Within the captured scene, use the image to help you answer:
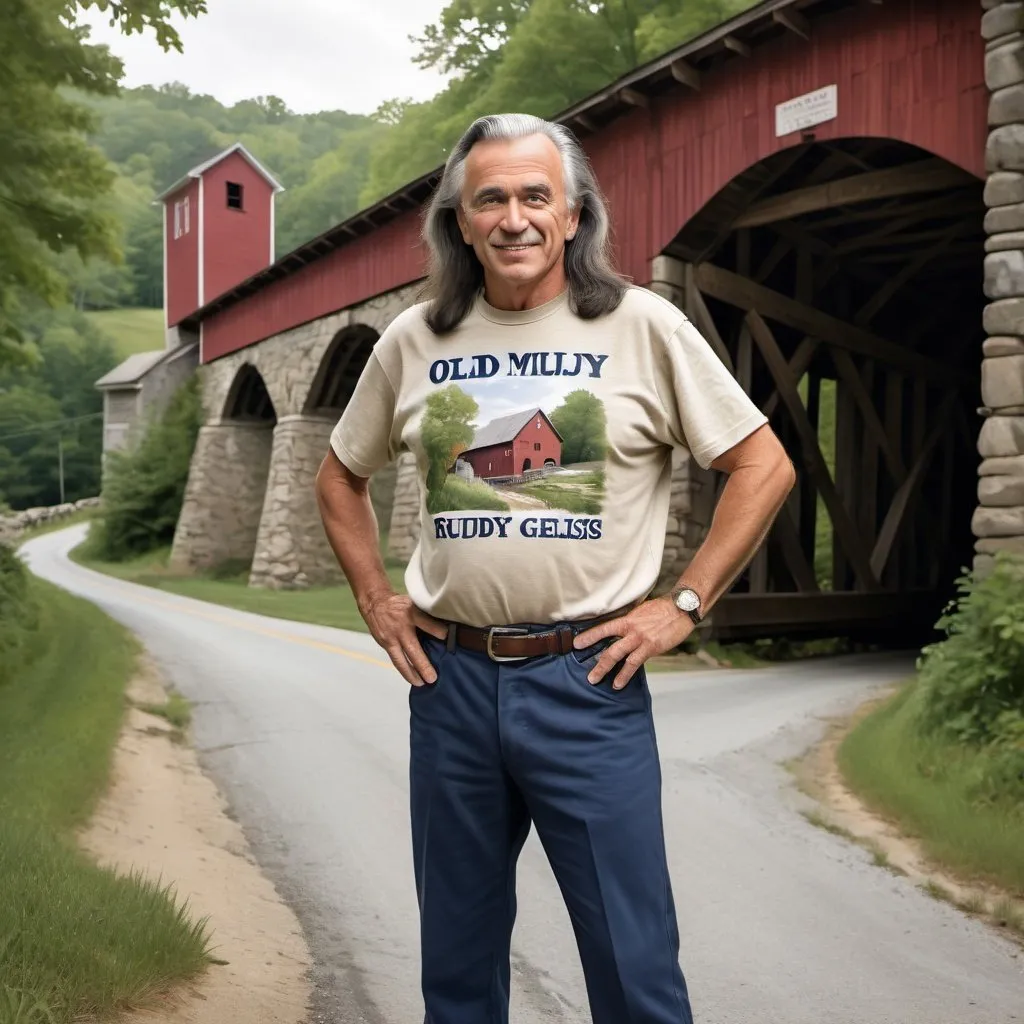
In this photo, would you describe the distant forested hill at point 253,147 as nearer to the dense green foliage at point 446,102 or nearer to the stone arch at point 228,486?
the dense green foliage at point 446,102

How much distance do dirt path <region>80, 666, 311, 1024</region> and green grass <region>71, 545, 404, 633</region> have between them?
19.8ft

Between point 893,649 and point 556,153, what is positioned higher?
point 556,153

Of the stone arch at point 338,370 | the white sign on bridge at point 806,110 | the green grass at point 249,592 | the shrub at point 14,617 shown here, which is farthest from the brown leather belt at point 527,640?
the stone arch at point 338,370

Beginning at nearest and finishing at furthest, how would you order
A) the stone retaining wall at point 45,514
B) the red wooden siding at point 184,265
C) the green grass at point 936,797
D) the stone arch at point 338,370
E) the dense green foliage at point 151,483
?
1. the green grass at point 936,797
2. the stone arch at point 338,370
3. the dense green foliage at point 151,483
4. the red wooden siding at point 184,265
5. the stone retaining wall at point 45,514

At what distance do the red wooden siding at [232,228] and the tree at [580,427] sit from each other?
32.6 metres

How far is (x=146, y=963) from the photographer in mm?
2955

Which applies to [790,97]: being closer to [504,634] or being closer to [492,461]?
[492,461]

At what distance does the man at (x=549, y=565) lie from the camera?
196cm

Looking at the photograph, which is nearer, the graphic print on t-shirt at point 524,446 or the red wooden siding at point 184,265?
the graphic print on t-shirt at point 524,446

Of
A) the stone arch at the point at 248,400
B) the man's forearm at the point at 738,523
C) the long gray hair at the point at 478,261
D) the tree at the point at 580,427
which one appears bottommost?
the man's forearm at the point at 738,523

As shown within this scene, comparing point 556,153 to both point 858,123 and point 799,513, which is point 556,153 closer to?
point 858,123

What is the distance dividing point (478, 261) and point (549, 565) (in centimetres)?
63

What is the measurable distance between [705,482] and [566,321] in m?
10.2

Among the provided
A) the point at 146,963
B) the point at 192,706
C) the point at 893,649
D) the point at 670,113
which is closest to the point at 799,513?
the point at 893,649
